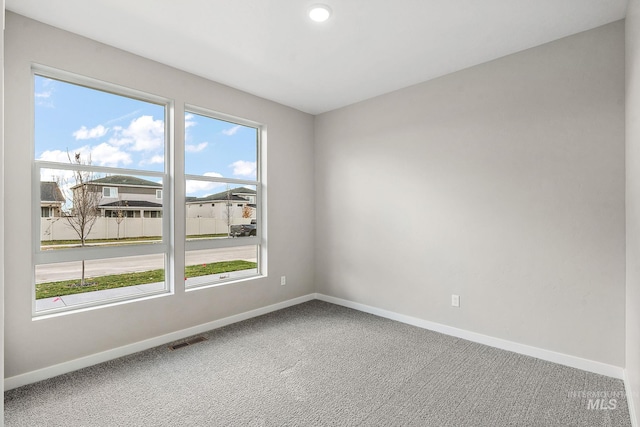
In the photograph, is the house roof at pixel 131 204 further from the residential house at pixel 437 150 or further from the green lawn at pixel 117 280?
the green lawn at pixel 117 280

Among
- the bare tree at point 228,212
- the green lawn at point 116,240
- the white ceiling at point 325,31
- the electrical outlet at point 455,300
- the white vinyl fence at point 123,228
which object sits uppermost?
the white ceiling at point 325,31

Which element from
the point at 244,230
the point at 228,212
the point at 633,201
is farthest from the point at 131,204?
the point at 633,201

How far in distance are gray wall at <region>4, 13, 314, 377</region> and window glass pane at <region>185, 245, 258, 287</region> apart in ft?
0.54

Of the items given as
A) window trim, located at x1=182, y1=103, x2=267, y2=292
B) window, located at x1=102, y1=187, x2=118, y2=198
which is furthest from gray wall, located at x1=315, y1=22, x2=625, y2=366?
window, located at x1=102, y1=187, x2=118, y2=198

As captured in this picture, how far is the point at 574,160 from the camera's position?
2.71 meters

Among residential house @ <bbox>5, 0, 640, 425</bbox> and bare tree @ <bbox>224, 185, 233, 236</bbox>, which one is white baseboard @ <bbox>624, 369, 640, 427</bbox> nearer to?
residential house @ <bbox>5, 0, 640, 425</bbox>

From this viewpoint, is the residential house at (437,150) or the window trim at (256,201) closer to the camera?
the residential house at (437,150)

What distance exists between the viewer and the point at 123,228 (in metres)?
3.08

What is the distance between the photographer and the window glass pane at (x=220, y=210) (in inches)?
141

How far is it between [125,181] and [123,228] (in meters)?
0.44

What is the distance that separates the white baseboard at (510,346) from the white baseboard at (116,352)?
1.50 metres

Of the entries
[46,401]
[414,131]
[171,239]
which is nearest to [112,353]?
[46,401]

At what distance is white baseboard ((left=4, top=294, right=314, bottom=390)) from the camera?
2.46 meters

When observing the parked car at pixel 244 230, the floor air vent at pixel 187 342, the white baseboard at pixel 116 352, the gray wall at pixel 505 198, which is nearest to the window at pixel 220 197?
the parked car at pixel 244 230
